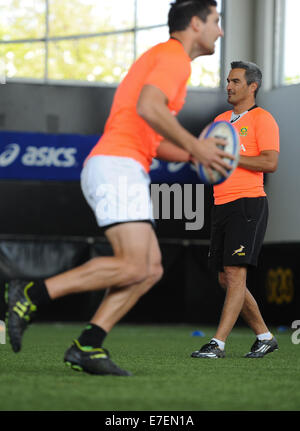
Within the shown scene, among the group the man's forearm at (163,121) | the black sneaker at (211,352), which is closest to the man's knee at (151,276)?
the man's forearm at (163,121)

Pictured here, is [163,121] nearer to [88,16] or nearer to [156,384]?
[156,384]

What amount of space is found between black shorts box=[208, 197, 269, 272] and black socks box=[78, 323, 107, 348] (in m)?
1.80

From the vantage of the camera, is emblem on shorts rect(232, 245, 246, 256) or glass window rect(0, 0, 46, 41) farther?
glass window rect(0, 0, 46, 41)

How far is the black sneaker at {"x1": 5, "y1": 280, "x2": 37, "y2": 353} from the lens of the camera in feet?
12.5

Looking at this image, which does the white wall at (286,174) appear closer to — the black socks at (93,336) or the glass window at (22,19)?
the glass window at (22,19)

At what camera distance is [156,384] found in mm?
3865

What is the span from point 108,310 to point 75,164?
27.2 ft

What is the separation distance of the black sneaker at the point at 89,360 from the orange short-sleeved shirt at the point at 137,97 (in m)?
0.92

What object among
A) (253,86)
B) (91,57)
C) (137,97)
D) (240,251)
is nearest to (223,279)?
(240,251)

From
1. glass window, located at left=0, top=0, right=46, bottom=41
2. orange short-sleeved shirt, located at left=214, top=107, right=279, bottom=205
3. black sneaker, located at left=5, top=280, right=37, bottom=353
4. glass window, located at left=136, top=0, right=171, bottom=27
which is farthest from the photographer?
glass window, located at left=136, top=0, right=171, bottom=27

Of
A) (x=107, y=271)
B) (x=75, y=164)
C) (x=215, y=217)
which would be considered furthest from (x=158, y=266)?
(x=75, y=164)

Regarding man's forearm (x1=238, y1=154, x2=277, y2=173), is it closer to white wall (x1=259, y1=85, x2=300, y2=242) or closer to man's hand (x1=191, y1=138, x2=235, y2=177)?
man's hand (x1=191, y1=138, x2=235, y2=177)

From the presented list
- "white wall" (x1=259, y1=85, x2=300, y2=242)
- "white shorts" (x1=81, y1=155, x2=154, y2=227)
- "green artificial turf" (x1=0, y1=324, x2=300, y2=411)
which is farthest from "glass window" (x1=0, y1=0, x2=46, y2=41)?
"white shorts" (x1=81, y1=155, x2=154, y2=227)

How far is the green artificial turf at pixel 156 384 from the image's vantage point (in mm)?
3244
